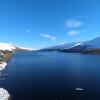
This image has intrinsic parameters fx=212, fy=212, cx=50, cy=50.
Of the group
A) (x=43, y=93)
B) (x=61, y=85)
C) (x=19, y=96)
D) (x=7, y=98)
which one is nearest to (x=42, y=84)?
(x=61, y=85)

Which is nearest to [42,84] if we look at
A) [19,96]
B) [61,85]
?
[61,85]

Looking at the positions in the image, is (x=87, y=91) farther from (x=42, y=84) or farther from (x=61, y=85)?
(x=42, y=84)

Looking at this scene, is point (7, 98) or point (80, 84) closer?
point (7, 98)

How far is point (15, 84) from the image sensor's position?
30.6 m

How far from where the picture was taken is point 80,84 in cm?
3055

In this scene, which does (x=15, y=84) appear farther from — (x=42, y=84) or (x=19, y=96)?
(x=19, y=96)

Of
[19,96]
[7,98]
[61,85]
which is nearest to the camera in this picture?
[7,98]

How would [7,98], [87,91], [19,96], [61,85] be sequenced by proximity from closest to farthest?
[7,98] → [19,96] → [87,91] → [61,85]

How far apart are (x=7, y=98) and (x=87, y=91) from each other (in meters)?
10.1

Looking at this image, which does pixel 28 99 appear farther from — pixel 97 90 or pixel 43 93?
pixel 97 90

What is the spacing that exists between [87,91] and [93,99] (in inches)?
129

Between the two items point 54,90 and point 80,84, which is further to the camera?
point 80,84

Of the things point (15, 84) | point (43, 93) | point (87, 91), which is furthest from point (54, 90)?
point (15, 84)

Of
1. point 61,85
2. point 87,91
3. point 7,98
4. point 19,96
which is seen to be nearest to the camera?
point 7,98
